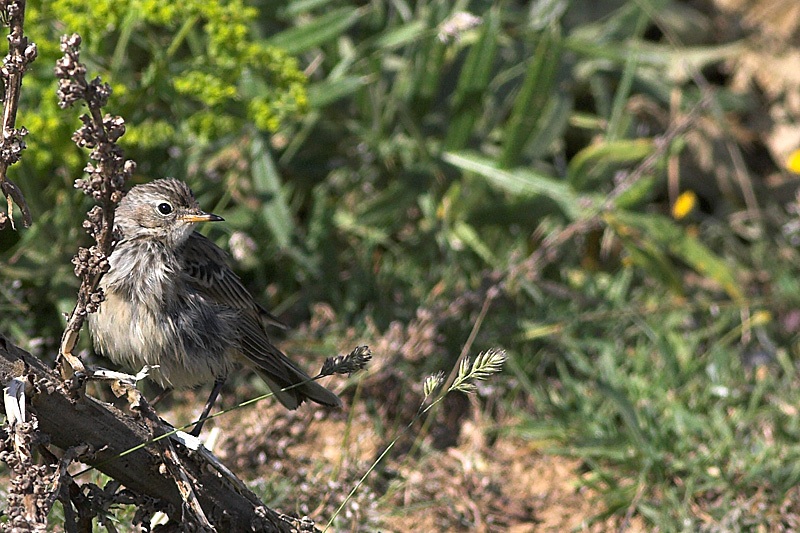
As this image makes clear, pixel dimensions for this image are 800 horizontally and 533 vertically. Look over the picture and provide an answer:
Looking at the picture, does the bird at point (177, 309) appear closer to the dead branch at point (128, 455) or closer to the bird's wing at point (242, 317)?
the bird's wing at point (242, 317)

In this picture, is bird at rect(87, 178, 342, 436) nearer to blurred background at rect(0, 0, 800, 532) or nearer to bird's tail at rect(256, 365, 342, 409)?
bird's tail at rect(256, 365, 342, 409)

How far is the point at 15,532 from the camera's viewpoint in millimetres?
2396

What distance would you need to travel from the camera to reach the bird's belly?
3.70m

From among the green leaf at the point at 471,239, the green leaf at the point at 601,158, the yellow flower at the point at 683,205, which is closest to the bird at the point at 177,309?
the green leaf at the point at 471,239

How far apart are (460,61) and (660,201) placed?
6.41 feet

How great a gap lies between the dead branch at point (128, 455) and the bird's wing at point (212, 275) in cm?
107

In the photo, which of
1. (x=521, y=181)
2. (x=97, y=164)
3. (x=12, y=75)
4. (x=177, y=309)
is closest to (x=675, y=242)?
(x=521, y=181)

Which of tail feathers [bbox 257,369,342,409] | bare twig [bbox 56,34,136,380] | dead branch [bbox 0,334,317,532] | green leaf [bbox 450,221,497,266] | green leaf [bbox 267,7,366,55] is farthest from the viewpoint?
green leaf [bbox 450,221,497,266]

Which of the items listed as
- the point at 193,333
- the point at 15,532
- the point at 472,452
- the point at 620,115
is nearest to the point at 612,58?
the point at 620,115

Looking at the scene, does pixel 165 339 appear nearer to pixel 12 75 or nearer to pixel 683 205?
pixel 12 75

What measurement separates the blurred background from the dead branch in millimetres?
967

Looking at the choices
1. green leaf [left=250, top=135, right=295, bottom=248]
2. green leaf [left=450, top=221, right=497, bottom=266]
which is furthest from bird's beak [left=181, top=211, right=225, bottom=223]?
green leaf [left=450, top=221, right=497, bottom=266]

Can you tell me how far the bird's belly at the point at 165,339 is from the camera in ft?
12.1

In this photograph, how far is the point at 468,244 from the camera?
5.93 metres
